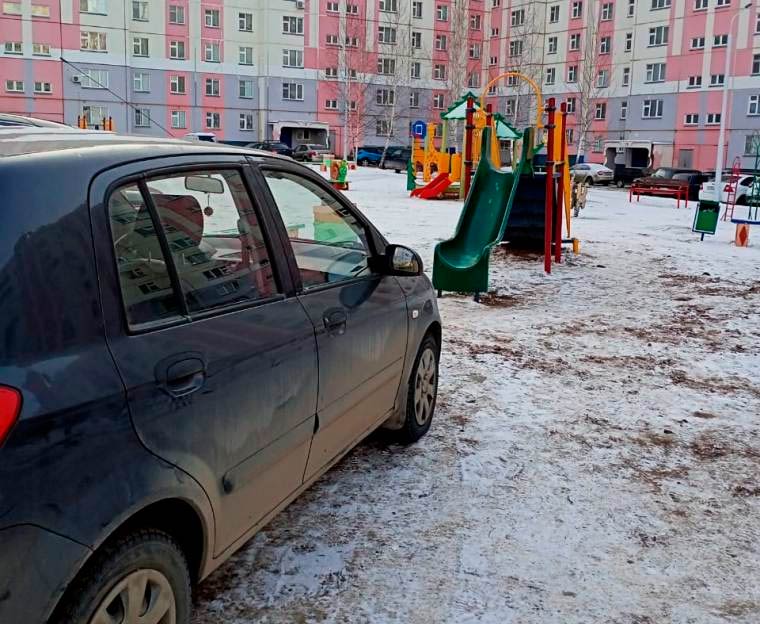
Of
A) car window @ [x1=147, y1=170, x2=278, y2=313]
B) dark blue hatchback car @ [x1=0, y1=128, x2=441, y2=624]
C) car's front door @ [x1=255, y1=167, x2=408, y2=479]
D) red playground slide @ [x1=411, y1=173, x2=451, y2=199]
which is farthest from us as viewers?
red playground slide @ [x1=411, y1=173, x2=451, y2=199]

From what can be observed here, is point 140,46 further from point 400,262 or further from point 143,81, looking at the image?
point 400,262

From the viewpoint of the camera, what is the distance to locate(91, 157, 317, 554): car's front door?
2367mm

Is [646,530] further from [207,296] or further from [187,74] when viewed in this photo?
[187,74]

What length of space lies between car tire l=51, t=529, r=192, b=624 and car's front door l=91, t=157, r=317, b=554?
23 cm

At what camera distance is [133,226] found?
2.54 meters

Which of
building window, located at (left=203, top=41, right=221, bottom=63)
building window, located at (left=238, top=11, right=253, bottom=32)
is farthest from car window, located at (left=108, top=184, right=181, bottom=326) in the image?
building window, located at (left=238, top=11, right=253, bottom=32)

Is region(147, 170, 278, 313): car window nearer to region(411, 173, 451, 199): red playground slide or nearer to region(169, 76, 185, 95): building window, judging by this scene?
region(411, 173, 451, 199): red playground slide

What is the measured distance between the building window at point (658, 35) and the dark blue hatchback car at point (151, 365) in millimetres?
61932

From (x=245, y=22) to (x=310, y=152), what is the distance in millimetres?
15354

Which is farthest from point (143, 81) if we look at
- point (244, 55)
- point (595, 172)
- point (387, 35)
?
point (595, 172)

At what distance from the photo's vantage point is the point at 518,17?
70062 millimetres

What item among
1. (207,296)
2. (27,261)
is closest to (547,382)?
(207,296)

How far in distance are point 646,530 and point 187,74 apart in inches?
2554

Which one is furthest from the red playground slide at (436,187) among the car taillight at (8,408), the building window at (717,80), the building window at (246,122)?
the building window at (246,122)
